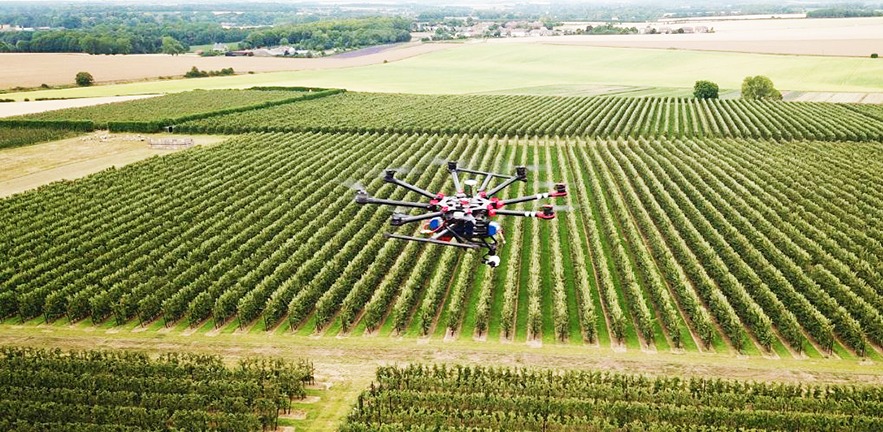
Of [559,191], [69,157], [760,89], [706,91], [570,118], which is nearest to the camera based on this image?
[559,191]

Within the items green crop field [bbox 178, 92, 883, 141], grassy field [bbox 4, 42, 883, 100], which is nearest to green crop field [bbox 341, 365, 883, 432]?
green crop field [bbox 178, 92, 883, 141]

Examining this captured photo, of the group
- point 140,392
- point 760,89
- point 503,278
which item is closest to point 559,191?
point 503,278

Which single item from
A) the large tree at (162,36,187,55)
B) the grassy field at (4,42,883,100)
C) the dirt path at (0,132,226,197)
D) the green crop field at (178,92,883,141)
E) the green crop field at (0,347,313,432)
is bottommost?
the green crop field at (0,347,313,432)

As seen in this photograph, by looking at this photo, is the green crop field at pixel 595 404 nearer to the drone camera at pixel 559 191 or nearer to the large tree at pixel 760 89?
the drone camera at pixel 559 191

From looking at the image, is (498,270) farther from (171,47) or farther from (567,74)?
(171,47)

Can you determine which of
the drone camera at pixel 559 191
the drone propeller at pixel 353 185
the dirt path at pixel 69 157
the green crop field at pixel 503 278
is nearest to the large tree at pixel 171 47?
the dirt path at pixel 69 157

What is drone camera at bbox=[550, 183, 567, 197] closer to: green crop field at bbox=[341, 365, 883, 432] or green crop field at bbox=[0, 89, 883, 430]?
green crop field at bbox=[0, 89, 883, 430]
